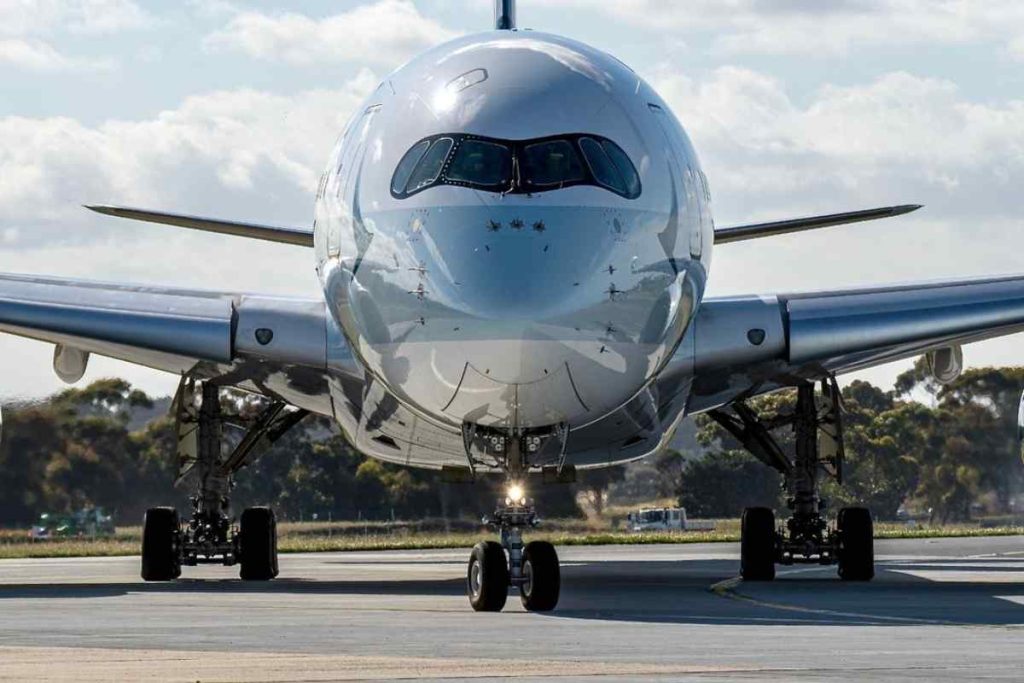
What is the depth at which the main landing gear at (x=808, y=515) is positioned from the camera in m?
24.4

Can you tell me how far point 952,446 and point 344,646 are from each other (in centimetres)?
4447

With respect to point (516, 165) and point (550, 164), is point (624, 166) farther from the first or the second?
point (516, 165)

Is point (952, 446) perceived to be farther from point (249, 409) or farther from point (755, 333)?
point (755, 333)

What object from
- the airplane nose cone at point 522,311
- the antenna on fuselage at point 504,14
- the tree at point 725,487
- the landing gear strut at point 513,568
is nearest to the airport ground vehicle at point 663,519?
the tree at point 725,487

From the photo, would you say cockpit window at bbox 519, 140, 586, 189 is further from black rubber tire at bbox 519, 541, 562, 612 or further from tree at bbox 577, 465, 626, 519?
tree at bbox 577, 465, 626, 519

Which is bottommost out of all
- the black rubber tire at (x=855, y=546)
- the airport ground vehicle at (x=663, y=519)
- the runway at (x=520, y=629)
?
the runway at (x=520, y=629)

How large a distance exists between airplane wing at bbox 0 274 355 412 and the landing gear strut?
4.44 m

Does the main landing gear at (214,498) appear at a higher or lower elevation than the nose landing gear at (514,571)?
higher

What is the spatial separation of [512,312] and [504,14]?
8.60m

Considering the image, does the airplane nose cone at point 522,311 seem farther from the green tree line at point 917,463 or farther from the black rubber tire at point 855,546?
the green tree line at point 917,463

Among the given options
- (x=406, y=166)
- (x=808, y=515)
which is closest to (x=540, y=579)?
(x=406, y=166)

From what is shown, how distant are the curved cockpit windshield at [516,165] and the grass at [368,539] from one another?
818 inches

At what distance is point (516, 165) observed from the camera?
56.4 feet

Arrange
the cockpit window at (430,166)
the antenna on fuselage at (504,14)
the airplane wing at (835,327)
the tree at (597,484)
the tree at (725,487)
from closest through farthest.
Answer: the cockpit window at (430,166) → the airplane wing at (835,327) → the antenna on fuselage at (504,14) → the tree at (597,484) → the tree at (725,487)
